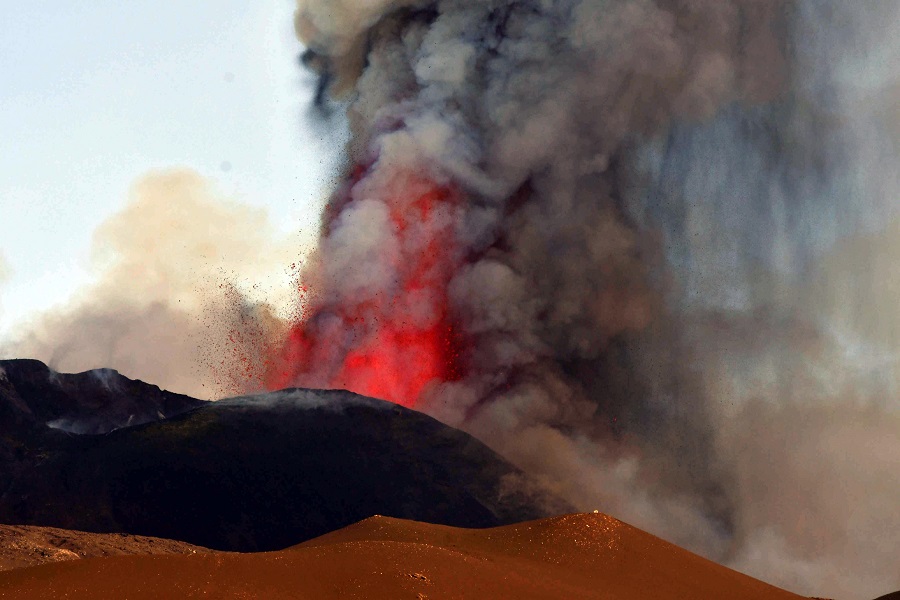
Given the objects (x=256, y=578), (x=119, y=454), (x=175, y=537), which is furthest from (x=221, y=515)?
(x=256, y=578)

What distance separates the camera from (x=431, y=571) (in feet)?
97.1

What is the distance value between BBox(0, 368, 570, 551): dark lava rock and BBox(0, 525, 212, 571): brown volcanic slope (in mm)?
10994

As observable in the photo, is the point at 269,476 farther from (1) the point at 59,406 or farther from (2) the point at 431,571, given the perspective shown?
(2) the point at 431,571

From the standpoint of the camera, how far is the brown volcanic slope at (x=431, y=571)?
26.5 meters

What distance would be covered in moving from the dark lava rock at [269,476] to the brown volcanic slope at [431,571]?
2813 cm

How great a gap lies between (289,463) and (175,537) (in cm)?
1039

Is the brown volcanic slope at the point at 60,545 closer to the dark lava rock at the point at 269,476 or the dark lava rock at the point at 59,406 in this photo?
the dark lava rock at the point at 269,476

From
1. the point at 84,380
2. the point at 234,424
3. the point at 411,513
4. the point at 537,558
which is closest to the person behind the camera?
the point at 537,558

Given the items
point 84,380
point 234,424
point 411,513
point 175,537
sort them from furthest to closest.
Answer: point 84,380 → point 234,424 → point 411,513 → point 175,537

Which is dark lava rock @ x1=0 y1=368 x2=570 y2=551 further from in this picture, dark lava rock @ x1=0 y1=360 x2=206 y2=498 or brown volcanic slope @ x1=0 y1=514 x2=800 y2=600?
brown volcanic slope @ x1=0 y1=514 x2=800 y2=600

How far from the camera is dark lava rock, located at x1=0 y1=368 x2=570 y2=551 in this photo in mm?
67938

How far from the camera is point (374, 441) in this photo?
255ft

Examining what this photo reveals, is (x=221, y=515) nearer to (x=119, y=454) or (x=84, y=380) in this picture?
(x=119, y=454)

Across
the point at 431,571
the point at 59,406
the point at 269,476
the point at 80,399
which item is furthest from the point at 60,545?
the point at 80,399
